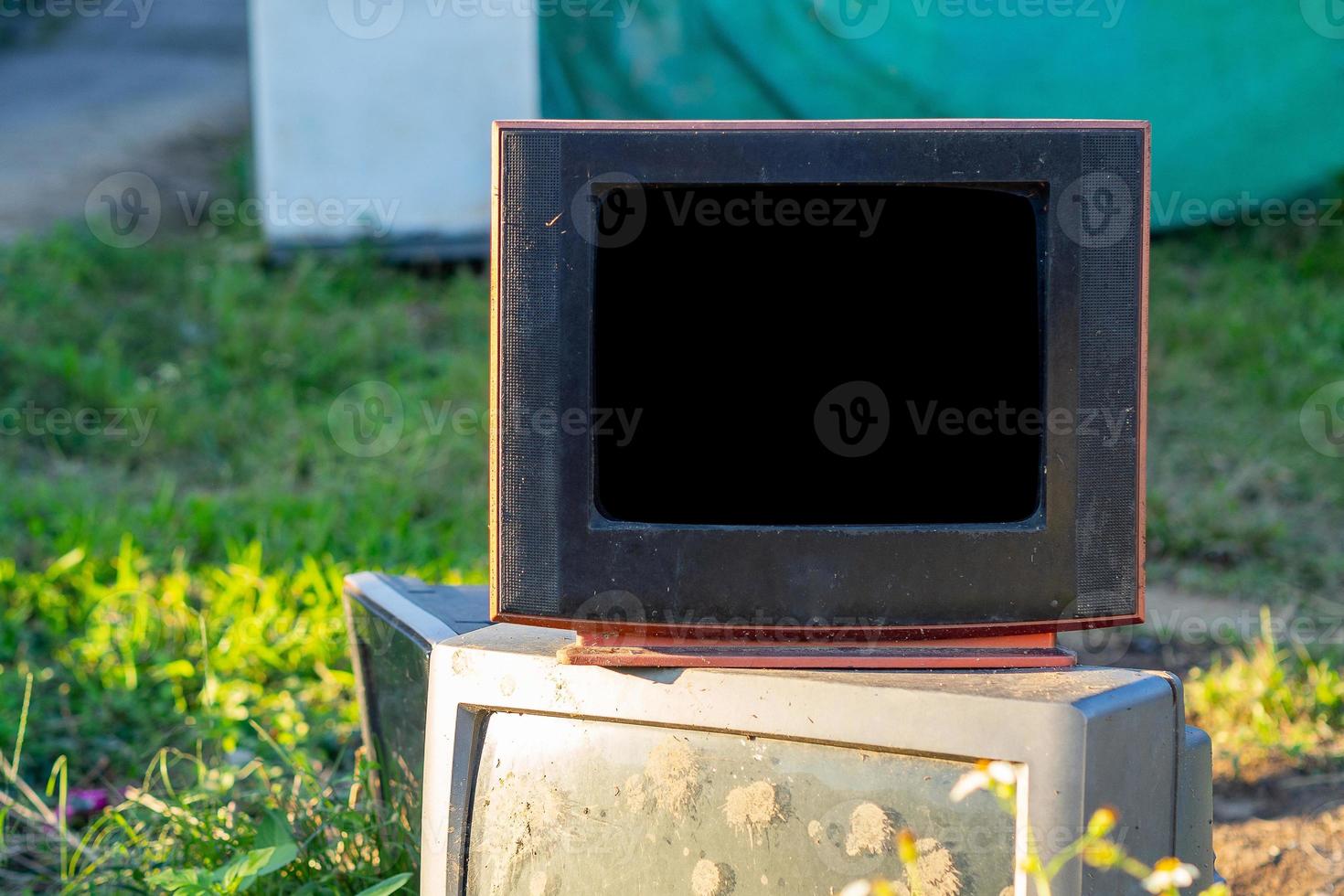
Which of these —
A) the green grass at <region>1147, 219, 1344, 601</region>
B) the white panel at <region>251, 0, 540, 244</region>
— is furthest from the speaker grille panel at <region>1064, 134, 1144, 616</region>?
the white panel at <region>251, 0, 540, 244</region>

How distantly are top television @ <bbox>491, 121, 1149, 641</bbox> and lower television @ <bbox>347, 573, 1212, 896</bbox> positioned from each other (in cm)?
9

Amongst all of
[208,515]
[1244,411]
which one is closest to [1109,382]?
[208,515]

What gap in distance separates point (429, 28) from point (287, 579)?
2950 mm

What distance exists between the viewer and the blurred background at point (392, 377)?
248 cm

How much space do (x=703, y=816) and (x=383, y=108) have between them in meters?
4.51

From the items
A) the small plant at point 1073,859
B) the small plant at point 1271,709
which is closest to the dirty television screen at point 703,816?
the small plant at point 1073,859

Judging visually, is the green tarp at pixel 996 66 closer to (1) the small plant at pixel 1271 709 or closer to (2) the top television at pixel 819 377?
(1) the small plant at pixel 1271 709

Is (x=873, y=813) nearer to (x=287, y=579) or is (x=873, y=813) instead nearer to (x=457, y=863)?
(x=457, y=863)

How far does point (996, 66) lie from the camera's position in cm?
509

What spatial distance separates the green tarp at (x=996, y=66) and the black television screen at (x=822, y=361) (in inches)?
156

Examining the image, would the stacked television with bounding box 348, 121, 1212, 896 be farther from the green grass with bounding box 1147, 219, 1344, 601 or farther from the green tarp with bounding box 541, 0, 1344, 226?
the green tarp with bounding box 541, 0, 1344, 226

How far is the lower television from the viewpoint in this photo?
1223mm

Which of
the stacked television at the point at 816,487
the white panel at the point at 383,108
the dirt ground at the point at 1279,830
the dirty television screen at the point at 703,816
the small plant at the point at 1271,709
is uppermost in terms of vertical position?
the white panel at the point at 383,108

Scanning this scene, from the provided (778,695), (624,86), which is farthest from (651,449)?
(624,86)
